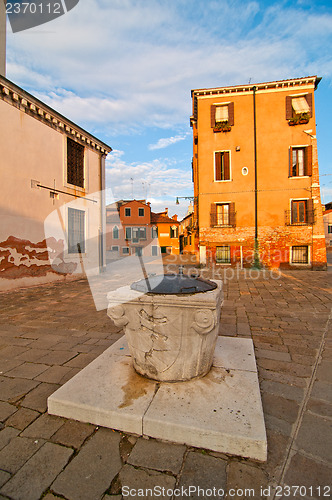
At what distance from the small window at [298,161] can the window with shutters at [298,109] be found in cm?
168

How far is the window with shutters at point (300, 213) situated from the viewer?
50.1 ft

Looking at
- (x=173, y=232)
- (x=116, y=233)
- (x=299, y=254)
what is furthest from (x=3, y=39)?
(x=173, y=232)

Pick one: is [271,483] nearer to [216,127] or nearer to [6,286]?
[6,286]

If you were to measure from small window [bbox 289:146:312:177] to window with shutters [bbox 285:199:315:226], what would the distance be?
1.88 meters

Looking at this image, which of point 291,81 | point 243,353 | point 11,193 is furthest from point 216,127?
point 243,353

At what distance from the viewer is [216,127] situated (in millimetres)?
16203

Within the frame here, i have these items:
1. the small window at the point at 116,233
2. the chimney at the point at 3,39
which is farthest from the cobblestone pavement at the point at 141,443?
the small window at the point at 116,233

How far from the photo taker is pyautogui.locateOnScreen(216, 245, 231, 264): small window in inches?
637

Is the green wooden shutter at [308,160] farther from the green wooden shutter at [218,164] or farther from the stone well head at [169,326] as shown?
→ the stone well head at [169,326]

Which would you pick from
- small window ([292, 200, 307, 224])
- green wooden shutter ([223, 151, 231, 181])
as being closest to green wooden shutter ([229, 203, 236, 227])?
green wooden shutter ([223, 151, 231, 181])

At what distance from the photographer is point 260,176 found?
15922 mm

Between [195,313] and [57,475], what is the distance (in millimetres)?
1429

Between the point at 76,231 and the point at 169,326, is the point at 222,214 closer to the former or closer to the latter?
the point at 76,231

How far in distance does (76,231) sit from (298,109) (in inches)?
618
